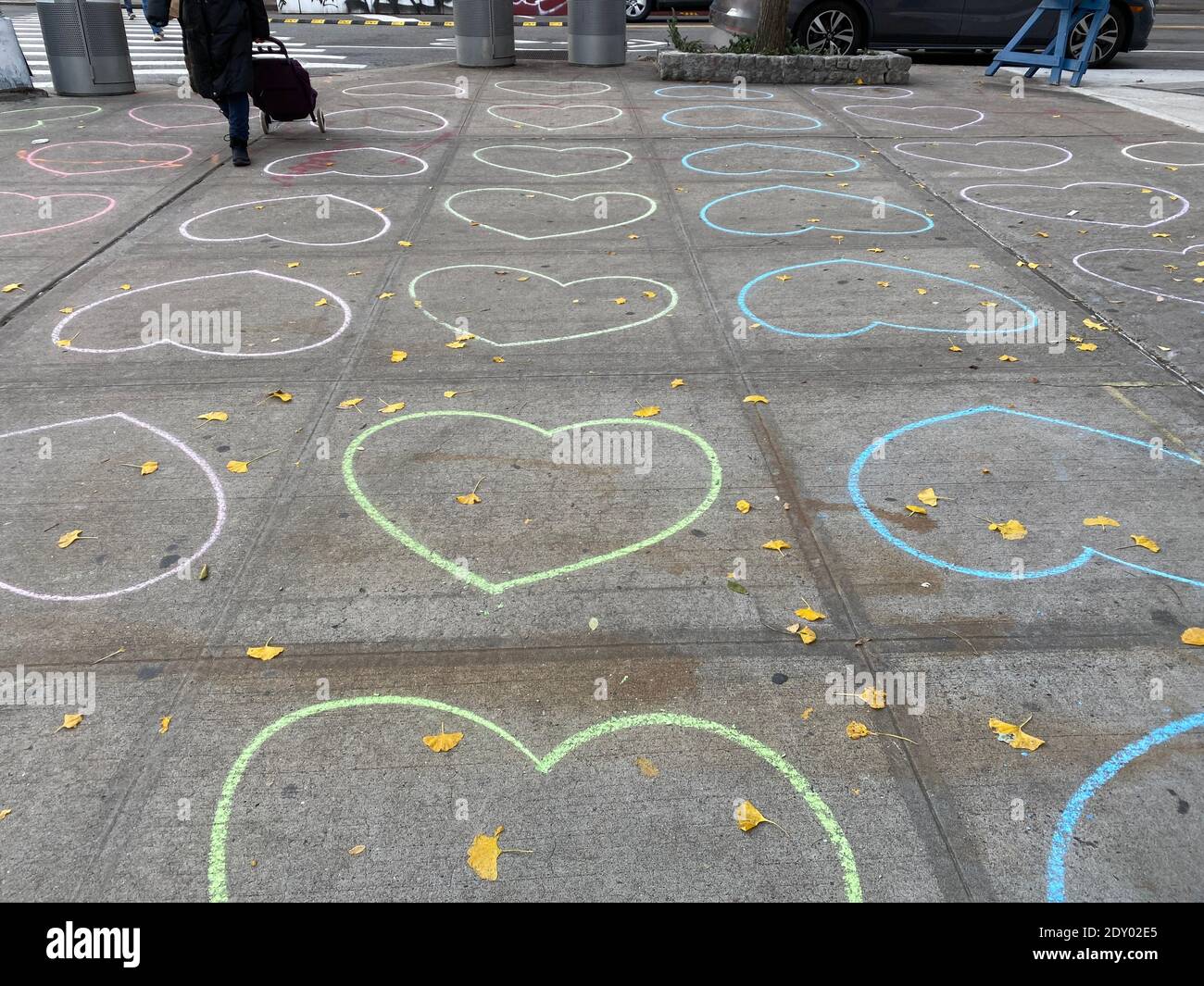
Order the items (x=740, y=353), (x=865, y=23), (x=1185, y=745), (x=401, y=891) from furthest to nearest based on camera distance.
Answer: (x=865, y=23)
(x=740, y=353)
(x=1185, y=745)
(x=401, y=891)

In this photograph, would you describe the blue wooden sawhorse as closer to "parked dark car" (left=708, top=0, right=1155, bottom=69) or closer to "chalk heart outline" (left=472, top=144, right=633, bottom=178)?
"parked dark car" (left=708, top=0, right=1155, bottom=69)

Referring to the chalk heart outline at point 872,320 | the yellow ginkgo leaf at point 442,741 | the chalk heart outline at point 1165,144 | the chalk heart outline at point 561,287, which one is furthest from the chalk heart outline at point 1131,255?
the yellow ginkgo leaf at point 442,741

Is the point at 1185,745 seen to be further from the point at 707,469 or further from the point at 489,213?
the point at 489,213

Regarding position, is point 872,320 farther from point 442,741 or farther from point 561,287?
point 442,741

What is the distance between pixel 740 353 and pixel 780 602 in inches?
78.3

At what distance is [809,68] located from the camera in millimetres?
11867

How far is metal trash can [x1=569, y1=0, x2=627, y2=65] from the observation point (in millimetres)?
13281

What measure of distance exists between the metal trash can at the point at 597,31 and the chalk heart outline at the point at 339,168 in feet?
19.6

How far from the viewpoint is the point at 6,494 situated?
3.66m

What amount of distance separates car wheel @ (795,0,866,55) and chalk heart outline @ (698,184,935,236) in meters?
6.10

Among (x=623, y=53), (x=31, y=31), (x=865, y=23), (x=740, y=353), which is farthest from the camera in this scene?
(x=31, y=31)

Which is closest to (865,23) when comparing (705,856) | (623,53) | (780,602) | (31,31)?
(623,53)

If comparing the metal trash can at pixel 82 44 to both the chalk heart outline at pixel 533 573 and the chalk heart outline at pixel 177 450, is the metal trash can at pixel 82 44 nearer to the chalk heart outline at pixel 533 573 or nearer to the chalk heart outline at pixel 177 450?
the chalk heart outline at pixel 177 450

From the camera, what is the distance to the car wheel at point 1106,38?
13.2m
